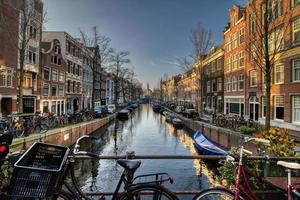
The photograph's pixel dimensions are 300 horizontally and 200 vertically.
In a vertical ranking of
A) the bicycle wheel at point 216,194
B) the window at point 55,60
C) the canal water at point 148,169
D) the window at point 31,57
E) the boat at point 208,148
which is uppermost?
the window at point 55,60

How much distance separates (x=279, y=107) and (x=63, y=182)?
2507cm

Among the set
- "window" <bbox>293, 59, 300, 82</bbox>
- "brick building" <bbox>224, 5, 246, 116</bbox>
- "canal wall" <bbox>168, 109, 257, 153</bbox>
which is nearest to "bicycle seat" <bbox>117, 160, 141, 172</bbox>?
"canal wall" <bbox>168, 109, 257, 153</bbox>

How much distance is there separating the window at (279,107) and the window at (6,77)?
2578cm

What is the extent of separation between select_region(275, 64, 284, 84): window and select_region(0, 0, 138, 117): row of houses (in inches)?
882

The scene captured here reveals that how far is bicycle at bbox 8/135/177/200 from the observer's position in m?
2.87

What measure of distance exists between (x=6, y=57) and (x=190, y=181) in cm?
2111

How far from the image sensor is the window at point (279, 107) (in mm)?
23903

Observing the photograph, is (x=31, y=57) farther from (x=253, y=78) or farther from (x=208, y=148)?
(x=253, y=78)

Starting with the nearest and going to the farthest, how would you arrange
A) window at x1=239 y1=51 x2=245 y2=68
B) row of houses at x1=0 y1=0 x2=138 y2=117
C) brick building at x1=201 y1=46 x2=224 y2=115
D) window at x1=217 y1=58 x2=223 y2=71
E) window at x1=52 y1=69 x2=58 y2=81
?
row of houses at x1=0 y1=0 x2=138 y2=117, window at x1=239 y1=51 x2=245 y2=68, window at x1=52 y1=69 x2=58 y2=81, brick building at x1=201 y1=46 x2=224 y2=115, window at x1=217 y1=58 x2=223 y2=71

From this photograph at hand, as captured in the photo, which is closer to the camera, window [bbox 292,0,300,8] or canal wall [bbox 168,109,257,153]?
canal wall [bbox 168,109,257,153]

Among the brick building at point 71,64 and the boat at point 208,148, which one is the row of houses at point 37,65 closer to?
the brick building at point 71,64

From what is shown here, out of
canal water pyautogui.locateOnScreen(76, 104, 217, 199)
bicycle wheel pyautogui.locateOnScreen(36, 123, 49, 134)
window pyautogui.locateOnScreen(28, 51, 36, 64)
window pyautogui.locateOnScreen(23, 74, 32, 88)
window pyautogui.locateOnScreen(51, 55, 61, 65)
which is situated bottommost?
canal water pyautogui.locateOnScreen(76, 104, 217, 199)

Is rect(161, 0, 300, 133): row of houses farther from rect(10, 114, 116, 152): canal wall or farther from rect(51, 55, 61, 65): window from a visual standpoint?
rect(51, 55, 61, 65): window

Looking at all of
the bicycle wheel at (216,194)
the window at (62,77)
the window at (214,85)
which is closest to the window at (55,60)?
the window at (62,77)
